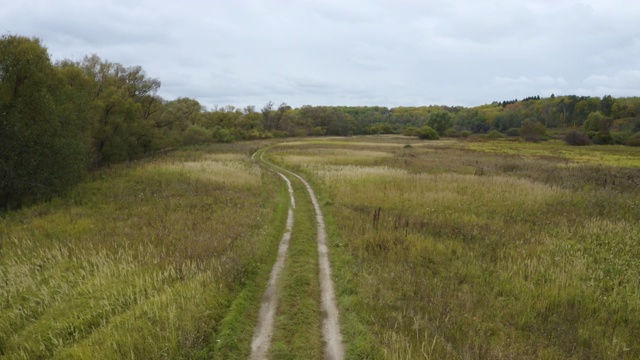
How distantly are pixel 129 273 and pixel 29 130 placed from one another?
16106 millimetres

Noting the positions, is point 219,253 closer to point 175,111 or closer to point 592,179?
point 592,179

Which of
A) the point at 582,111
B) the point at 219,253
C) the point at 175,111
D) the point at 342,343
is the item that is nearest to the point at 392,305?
the point at 342,343

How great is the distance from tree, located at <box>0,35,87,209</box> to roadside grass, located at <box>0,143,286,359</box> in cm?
258

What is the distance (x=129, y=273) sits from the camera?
28.3 ft

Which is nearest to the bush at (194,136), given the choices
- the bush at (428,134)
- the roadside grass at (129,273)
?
the roadside grass at (129,273)

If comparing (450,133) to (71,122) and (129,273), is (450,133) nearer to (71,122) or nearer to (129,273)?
(71,122)

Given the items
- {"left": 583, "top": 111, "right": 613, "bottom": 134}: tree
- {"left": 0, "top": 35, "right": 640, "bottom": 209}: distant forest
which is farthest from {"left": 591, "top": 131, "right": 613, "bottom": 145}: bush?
{"left": 583, "top": 111, "right": 613, "bottom": 134}: tree

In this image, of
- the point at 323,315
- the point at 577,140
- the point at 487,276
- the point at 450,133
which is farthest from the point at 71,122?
the point at 450,133

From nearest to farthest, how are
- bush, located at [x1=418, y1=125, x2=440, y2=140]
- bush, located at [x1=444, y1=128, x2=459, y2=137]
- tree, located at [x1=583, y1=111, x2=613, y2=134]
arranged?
tree, located at [x1=583, y1=111, x2=613, y2=134], bush, located at [x1=418, y1=125, x2=440, y2=140], bush, located at [x1=444, y1=128, x2=459, y2=137]

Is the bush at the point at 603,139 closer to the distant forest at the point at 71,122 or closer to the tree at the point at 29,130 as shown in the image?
the distant forest at the point at 71,122

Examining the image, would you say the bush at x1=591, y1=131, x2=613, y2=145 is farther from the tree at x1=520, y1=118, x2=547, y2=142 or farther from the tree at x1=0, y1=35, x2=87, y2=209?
the tree at x1=0, y1=35, x2=87, y2=209

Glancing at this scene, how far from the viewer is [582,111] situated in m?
137

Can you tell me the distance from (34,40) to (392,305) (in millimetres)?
25231

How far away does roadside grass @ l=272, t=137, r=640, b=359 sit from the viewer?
6.35 metres
